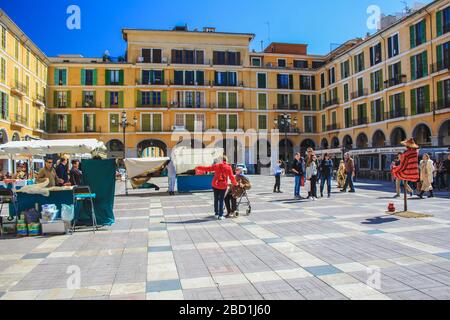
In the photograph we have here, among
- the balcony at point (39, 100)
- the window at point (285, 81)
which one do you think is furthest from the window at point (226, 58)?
the balcony at point (39, 100)

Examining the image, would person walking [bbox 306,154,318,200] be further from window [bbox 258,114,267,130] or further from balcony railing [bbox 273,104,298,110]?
balcony railing [bbox 273,104,298,110]

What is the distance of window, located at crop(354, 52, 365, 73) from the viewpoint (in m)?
39.8

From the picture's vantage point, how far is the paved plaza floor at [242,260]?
4453mm

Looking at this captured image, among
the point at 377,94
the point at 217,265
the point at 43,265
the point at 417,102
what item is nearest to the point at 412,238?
the point at 217,265

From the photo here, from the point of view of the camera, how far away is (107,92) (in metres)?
45.4

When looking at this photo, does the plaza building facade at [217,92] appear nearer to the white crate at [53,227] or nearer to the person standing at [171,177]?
the person standing at [171,177]

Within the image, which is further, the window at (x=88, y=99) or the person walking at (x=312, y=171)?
the window at (x=88, y=99)

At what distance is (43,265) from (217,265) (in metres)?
2.68

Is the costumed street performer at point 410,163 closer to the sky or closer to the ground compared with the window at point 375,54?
closer to the ground

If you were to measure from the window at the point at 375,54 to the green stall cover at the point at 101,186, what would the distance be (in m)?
34.5

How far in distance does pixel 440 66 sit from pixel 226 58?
2571cm

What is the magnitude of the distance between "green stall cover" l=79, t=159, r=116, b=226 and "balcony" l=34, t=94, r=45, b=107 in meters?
35.0

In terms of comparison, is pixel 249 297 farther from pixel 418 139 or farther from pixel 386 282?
pixel 418 139

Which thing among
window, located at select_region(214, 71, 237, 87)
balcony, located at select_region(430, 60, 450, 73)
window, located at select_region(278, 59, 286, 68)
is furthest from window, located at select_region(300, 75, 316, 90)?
balcony, located at select_region(430, 60, 450, 73)
